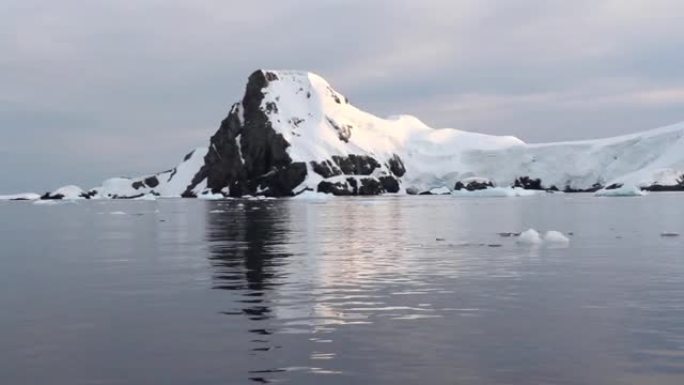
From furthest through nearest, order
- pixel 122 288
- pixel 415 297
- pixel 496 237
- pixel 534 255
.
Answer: pixel 496 237 < pixel 534 255 < pixel 122 288 < pixel 415 297

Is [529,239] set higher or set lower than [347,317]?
higher

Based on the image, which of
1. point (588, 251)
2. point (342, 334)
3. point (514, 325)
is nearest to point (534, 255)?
point (588, 251)

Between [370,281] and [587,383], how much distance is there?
13.1 meters

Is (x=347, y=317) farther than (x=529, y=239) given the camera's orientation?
No

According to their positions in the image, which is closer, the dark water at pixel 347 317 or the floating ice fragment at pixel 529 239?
the dark water at pixel 347 317

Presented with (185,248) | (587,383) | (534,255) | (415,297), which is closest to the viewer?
(587,383)

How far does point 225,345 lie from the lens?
589 inches

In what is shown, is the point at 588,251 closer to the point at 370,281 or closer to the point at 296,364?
the point at 370,281

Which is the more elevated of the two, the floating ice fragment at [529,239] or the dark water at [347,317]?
the floating ice fragment at [529,239]

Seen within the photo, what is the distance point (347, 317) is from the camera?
17922 mm

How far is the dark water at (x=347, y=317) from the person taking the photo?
42.5ft

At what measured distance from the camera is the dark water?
1295cm

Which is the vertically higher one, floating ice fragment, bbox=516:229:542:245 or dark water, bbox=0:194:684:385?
floating ice fragment, bbox=516:229:542:245

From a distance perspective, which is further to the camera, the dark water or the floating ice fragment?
the floating ice fragment
